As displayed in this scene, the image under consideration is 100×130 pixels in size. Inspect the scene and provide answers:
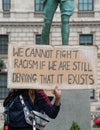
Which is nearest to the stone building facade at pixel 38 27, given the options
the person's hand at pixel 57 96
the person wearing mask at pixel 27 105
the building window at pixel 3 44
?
the building window at pixel 3 44

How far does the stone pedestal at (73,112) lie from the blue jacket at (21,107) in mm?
5327

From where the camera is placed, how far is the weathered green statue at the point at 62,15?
12.3m

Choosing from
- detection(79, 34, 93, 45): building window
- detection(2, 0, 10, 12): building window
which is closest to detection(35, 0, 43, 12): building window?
detection(2, 0, 10, 12): building window

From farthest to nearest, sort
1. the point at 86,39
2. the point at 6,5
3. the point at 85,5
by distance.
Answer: the point at 6,5, the point at 85,5, the point at 86,39

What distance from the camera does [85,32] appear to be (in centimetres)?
3872

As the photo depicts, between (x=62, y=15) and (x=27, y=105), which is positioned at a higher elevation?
(x=62, y=15)

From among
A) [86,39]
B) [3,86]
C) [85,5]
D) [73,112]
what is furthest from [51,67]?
[85,5]

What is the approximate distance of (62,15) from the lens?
12391 millimetres

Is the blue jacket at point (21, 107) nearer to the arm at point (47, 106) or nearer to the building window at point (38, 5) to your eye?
the arm at point (47, 106)

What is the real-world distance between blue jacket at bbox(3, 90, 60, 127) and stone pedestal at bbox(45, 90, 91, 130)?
5.33 metres

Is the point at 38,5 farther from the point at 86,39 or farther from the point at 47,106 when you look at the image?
the point at 47,106

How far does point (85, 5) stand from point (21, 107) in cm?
3407

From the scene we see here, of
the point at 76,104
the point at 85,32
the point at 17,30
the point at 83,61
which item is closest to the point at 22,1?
the point at 17,30

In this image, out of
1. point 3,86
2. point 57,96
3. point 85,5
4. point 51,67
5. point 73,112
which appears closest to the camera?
point 57,96
